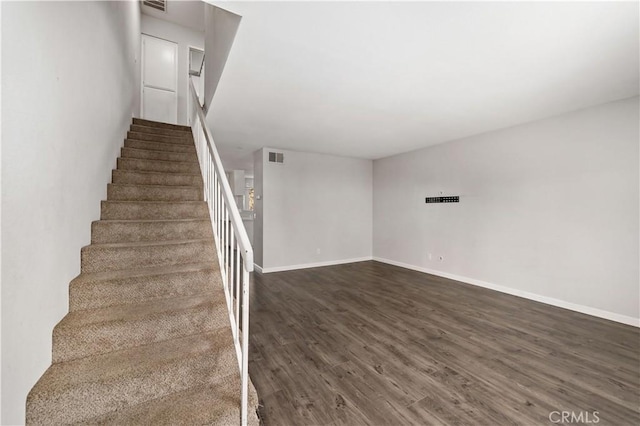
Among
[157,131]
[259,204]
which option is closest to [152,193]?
[157,131]

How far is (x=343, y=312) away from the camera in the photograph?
3.19 m

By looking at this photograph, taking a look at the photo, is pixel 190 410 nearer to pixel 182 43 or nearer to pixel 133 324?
pixel 133 324

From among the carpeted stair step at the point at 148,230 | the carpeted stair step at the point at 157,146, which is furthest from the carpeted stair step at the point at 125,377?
the carpeted stair step at the point at 157,146

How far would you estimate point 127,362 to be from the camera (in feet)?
4.74

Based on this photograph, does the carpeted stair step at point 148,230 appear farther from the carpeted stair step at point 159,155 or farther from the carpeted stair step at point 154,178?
the carpeted stair step at point 159,155

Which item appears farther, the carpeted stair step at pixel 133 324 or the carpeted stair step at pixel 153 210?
the carpeted stair step at pixel 153 210

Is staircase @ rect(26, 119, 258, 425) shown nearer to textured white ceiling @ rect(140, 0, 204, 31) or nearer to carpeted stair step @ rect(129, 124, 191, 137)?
carpeted stair step @ rect(129, 124, 191, 137)

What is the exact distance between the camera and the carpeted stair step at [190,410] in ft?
4.14

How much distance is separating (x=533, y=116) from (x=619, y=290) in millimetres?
2352

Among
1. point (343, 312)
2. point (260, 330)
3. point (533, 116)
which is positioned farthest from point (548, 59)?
point (260, 330)

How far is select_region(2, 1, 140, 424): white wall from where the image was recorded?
103cm

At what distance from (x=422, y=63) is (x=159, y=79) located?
219 inches

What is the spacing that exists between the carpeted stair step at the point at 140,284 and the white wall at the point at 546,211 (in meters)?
4.20

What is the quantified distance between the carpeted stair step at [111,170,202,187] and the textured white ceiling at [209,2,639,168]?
94 cm
